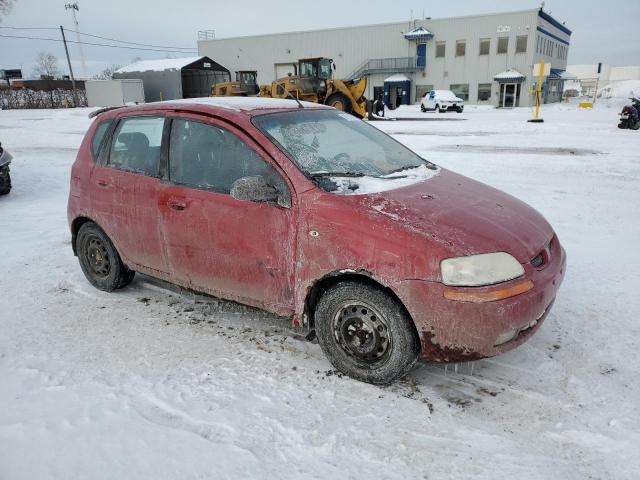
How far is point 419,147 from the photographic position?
12633 millimetres

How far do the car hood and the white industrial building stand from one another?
38511mm

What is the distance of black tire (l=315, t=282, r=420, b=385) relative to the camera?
8.88ft

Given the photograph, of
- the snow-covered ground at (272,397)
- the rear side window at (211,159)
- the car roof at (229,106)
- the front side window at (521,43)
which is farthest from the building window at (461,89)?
the rear side window at (211,159)

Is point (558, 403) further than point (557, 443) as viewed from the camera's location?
Yes

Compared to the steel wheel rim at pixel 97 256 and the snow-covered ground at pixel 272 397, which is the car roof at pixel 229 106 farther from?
the snow-covered ground at pixel 272 397

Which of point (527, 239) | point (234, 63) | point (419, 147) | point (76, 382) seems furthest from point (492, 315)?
point (234, 63)

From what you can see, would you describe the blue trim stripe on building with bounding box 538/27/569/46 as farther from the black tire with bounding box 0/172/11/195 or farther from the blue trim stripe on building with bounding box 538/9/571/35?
the black tire with bounding box 0/172/11/195

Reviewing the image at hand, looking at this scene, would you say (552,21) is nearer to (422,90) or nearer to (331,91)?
(422,90)

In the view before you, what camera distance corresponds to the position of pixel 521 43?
41.5 metres

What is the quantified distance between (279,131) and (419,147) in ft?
32.5

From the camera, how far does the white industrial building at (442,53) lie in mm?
41594

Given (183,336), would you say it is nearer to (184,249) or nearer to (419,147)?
(184,249)

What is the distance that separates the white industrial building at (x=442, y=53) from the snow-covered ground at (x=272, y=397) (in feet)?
126

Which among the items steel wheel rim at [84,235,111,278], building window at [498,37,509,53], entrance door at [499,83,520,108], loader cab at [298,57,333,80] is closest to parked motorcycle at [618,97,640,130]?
loader cab at [298,57,333,80]
